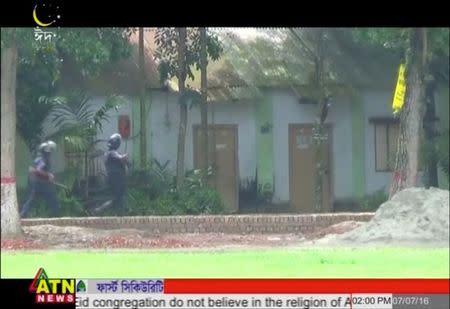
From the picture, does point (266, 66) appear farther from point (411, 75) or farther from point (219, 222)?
point (219, 222)

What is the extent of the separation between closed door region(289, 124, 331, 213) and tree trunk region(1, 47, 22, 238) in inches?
72.2

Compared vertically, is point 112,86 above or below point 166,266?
above

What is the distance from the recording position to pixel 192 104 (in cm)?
913

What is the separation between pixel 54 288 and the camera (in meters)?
8.98

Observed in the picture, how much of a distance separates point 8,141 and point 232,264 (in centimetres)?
169

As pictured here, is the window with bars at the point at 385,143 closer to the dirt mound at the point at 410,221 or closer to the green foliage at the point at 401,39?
the dirt mound at the point at 410,221

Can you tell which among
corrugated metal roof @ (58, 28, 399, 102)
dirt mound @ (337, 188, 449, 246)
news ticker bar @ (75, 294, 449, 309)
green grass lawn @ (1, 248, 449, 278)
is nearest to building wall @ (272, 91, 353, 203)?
corrugated metal roof @ (58, 28, 399, 102)

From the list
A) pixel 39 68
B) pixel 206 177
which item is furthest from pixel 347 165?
pixel 39 68

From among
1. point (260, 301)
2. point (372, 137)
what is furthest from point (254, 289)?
point (372, 137)

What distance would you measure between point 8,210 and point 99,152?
0.71 metres

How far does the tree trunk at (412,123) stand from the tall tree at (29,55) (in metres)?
1.89

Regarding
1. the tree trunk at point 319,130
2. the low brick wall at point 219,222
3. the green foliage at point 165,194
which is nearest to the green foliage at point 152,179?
the green foliage at point 165,194

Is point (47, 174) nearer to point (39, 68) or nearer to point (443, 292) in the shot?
point (39, 68)

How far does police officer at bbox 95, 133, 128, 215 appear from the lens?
30.0 feet
